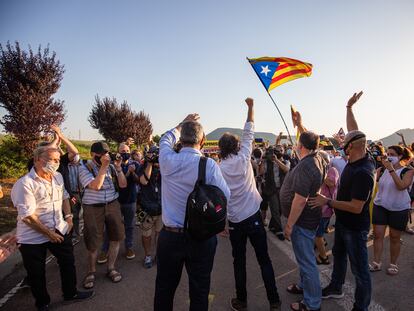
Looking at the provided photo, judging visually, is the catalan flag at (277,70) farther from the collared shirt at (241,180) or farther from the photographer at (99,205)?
the photographer at (99,205)

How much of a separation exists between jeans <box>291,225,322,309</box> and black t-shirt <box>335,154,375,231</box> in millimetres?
427

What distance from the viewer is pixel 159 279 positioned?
2.20 m

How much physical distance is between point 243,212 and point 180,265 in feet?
3.33

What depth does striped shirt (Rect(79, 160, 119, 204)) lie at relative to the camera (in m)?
3.61

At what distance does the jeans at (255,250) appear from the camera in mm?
2898

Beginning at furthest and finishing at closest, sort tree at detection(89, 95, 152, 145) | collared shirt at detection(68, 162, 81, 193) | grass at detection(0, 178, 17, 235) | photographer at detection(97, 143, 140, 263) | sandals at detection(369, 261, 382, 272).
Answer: tree at detection(89, 95, 152, 145) → grass at detection(0, 178, 17, 235) → collared shirt at detection(68, 162, 81, 193) → photographer at detection(97, 143, 140, 263) → sandals at detection(369, 261, 382, 272)

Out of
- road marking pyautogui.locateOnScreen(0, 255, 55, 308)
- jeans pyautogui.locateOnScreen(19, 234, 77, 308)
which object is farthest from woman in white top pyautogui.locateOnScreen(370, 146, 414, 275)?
road marking pyautogui.locateOnScreen(0, 255, 55, 308)

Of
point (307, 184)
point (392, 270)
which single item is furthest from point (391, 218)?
point (307, 184)

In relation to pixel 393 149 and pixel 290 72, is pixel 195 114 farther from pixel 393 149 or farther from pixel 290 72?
pixel 290 72

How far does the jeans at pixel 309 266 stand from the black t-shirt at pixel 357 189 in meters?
0.43

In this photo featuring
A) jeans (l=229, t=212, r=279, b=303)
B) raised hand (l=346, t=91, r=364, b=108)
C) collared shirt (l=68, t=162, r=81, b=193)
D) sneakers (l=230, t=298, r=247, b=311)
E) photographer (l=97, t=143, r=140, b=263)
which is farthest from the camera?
collared shirt (l=68, t=162, r=81, b=193)

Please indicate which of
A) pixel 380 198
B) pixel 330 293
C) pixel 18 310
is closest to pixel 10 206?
pixel 18 310

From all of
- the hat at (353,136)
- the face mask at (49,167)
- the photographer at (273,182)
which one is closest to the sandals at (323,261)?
the photographer at (273,182)

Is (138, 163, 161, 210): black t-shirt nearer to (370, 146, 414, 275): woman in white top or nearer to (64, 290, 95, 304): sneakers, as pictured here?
(64, 290, 95, 304): sneakers
